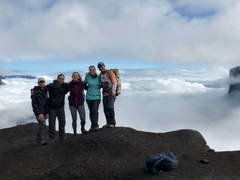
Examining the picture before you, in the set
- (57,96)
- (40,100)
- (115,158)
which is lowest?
(115,158)

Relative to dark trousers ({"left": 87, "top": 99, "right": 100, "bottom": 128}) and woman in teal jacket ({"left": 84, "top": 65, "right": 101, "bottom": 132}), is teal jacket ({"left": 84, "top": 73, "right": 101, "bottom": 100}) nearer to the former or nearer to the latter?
woman in teal jacket ({"left": 84, "top": 65, "right": 101, "bottom": 132})

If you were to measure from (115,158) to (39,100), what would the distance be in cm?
607

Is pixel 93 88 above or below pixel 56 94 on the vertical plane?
above

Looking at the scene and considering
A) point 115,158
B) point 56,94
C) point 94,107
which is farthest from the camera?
point 94,107

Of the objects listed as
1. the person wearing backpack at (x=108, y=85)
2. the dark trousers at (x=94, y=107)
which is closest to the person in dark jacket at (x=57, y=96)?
the dark trousers at (x=94, y=107)

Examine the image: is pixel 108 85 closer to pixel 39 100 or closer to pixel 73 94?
pixel 73 94

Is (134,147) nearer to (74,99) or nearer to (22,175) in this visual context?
(74,99)

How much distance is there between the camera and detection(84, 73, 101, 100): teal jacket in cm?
1975

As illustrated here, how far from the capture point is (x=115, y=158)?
723 inches

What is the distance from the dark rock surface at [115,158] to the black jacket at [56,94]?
2.70 metres

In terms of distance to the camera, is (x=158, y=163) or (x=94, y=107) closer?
(x=158, y=163)

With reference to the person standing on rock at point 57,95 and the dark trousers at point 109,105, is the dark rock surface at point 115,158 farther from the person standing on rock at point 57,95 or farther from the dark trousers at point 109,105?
the person standing on rock at point 57,95

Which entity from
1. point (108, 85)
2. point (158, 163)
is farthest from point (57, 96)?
point (158, 163)

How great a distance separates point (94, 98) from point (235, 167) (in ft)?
31.5
